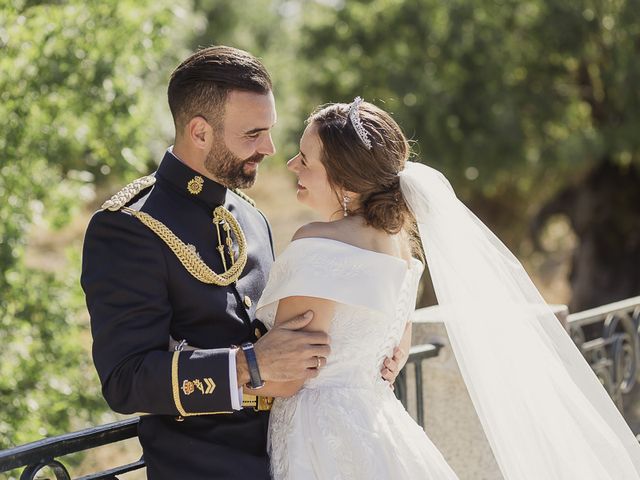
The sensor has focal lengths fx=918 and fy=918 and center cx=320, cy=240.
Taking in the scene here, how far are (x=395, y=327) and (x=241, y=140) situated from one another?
2.31ft

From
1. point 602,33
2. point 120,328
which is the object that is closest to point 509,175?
point 602,33

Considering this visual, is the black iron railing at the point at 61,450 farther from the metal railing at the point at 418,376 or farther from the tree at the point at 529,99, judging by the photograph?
the tree at the point at 529,99

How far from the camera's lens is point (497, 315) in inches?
112

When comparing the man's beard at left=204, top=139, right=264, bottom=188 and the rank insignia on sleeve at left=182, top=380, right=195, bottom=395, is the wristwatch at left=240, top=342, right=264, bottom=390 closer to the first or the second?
the rank insignia on sleeve at left=182, top=380, right=195, bottom=395

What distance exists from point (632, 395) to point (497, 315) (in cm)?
766

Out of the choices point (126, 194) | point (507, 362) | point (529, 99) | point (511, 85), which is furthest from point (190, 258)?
point (511, 85)

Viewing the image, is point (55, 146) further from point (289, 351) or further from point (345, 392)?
point (289, 351)

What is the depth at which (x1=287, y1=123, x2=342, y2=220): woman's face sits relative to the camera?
2.62 meters

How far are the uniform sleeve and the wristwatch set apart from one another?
0.17 ft

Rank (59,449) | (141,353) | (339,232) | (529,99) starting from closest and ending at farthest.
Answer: (141,353) < (59,449) < (339,232) < (529,99)

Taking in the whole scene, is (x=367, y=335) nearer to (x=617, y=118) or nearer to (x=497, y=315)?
(x=497, y=315)

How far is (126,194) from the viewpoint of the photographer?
2.49m

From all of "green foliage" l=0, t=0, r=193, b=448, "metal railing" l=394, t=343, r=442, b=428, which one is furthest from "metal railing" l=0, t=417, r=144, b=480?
"green foliage" l=0, t=0, r=193, b=448

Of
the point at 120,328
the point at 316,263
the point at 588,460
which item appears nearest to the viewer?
the point at 120,328
